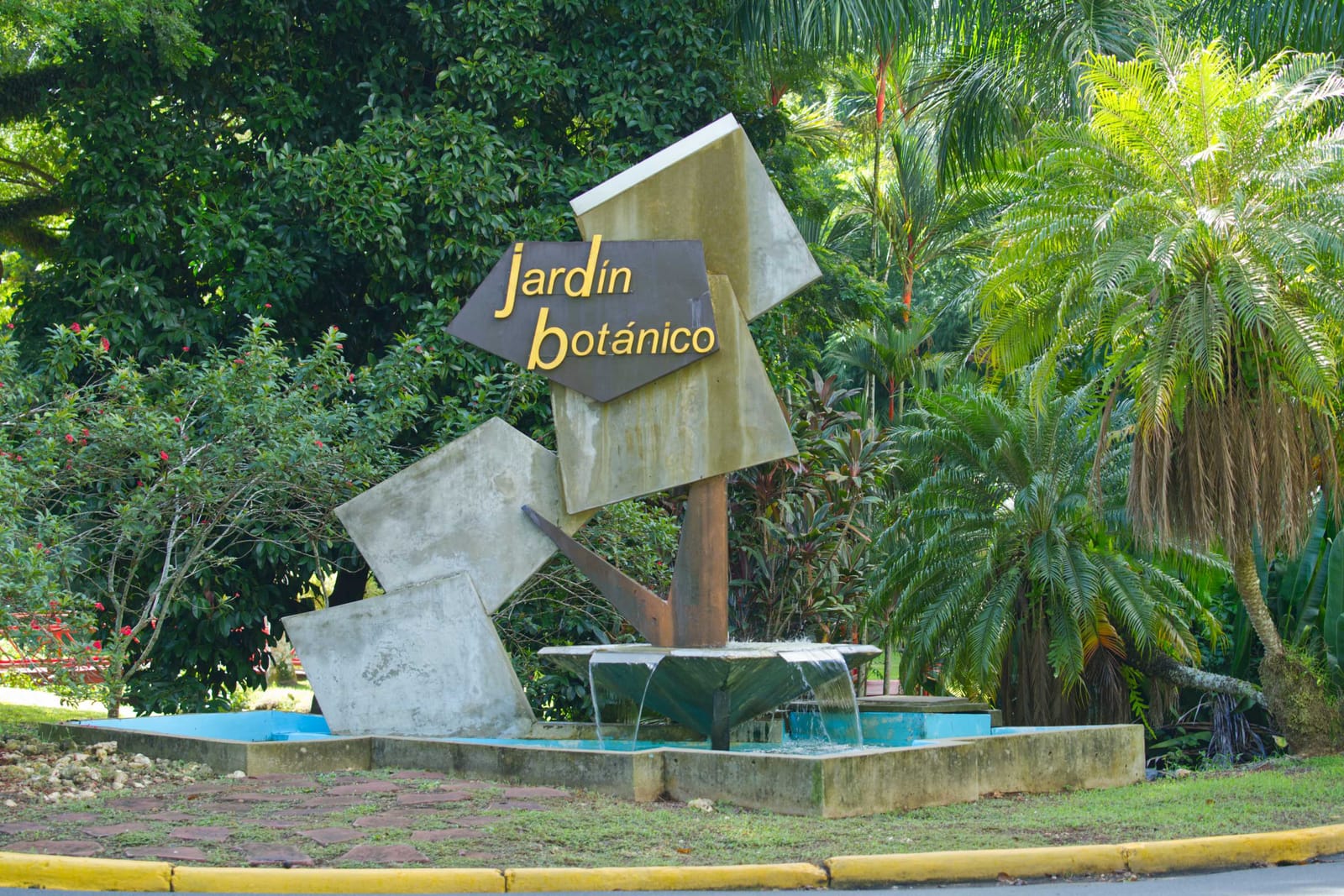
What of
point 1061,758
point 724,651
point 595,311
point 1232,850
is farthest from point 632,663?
point 1232,850

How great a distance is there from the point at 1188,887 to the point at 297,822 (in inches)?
202

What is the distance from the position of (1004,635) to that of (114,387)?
11.0 m

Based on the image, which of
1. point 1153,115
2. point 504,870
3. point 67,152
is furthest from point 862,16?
point 504,870

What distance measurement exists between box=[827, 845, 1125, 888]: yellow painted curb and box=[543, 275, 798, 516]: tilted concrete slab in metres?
4.67

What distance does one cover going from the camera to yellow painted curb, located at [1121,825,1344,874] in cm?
800

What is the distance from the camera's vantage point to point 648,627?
11.9 m

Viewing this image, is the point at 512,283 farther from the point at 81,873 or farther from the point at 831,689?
the point at 81,873

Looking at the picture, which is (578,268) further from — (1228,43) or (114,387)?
(1228,43)

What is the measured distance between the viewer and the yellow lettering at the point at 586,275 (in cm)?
1205

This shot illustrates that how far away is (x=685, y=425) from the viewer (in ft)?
39.3

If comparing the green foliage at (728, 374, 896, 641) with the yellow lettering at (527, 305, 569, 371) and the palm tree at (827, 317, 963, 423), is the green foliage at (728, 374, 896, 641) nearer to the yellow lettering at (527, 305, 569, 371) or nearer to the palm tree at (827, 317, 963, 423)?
the yellow lettering at (527, 305, 569, 371)

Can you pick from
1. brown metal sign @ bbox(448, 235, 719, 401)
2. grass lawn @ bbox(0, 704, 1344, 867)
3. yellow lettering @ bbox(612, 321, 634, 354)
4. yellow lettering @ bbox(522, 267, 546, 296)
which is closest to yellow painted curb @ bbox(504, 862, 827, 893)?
grass lawn @ bbox(0, 704, 1344, 867)

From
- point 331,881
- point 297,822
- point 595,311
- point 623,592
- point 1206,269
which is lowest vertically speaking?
point 331,881

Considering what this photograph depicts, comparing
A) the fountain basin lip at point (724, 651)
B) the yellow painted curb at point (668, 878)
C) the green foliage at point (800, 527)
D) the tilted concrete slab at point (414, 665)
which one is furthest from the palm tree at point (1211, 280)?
the yellow painted curb at point (668, 878)
